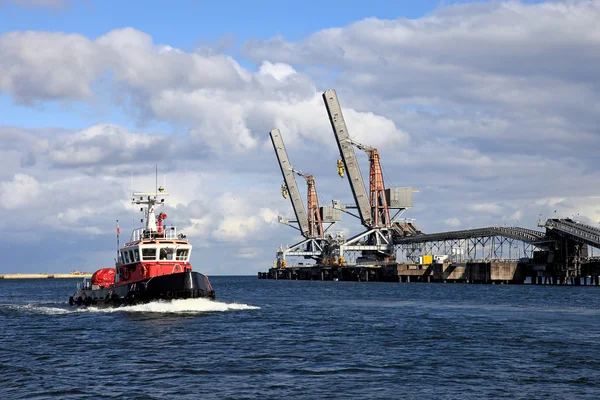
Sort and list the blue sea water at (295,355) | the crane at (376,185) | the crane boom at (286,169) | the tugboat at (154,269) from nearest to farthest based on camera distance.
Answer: the blue sea water at (295,355)
the tugboat at (154,269)
the crane at (376,185)
the crane boom at (286,169)

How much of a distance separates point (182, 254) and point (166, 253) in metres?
1.21

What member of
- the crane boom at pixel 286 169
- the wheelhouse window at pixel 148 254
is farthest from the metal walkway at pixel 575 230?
the crane boom at pixel 286 169

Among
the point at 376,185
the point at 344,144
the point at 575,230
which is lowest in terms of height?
the point at 575,230

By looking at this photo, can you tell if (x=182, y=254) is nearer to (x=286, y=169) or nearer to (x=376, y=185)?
(x=376, y=185)

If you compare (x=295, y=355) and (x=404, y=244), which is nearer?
(x=295, y=355)

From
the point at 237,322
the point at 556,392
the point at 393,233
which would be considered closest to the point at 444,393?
the point at 556,392

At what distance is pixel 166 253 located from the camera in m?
54.9

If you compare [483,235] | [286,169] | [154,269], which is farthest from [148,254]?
[286,169]

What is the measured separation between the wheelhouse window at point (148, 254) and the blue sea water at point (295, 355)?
382 centimetres

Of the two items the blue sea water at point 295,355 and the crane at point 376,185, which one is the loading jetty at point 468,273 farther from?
the blue sea water at point 295,355

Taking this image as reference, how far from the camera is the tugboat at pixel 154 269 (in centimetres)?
5166

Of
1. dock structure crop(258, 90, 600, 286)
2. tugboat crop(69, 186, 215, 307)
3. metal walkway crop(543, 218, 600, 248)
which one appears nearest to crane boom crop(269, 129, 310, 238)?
dock structure crop(258, 90, 600, 286)

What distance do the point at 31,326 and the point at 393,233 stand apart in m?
122

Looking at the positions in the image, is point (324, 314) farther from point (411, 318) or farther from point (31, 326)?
point (31, 326)
